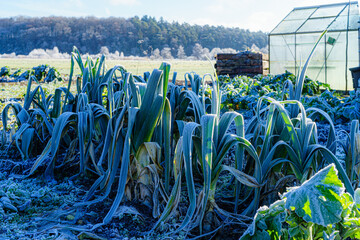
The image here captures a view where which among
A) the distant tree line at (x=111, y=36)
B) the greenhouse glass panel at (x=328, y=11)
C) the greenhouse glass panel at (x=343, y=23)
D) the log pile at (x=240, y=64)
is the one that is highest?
the distant tree line at (x=111, y=36)

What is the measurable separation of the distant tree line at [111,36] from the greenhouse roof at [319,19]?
43174 mm

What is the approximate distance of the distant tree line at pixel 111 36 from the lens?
55.2 meters

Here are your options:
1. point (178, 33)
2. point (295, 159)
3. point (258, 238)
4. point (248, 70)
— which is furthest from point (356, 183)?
point (178, 33)

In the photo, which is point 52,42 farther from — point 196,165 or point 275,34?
point 196,165

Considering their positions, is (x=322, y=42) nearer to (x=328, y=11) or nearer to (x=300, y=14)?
(x=328, y=11)

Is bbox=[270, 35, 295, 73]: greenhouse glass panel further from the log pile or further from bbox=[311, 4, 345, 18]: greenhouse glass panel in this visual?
bbox=[311, 4, 345, 18]: greenhouse glass panel

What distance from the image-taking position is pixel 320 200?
85cm

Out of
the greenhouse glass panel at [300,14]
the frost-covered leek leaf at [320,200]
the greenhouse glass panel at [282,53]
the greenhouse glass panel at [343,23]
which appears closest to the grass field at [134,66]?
the greenhouse glass panel at [282,53]

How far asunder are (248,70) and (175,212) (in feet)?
31.7

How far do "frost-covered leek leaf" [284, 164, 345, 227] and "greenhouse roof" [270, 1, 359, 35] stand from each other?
964 centimetres

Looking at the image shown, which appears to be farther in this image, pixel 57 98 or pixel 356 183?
pixel 57 98

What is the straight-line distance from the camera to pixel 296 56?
10.6 meters

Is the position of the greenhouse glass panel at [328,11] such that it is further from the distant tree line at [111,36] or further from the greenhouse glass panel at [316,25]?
the distant tree line at [111,36]

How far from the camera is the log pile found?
1066cm
